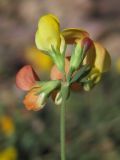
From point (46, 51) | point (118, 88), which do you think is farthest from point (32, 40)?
point (46, 51)

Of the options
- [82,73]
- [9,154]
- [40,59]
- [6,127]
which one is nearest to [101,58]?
[82,73]

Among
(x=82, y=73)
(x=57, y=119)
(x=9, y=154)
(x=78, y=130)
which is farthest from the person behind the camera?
(x=57, y=119)

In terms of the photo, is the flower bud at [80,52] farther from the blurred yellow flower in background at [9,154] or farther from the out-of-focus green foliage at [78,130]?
the out-of-focus green foliage at [78,130]

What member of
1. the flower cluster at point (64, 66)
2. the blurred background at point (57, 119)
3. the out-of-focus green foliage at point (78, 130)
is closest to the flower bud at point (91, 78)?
the flower cluster at point (64, 66)

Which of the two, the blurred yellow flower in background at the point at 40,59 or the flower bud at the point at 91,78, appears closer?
the flower bud at the point at 91,78

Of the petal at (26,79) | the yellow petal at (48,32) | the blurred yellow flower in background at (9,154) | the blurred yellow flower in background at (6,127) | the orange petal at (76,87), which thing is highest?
the yellow petal at (48,32)

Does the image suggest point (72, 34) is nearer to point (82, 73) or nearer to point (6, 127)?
point (82, 73)

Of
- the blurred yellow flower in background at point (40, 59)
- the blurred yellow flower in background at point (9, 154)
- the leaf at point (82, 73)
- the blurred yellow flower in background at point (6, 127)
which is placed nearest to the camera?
the leaf at point (82, 73)
